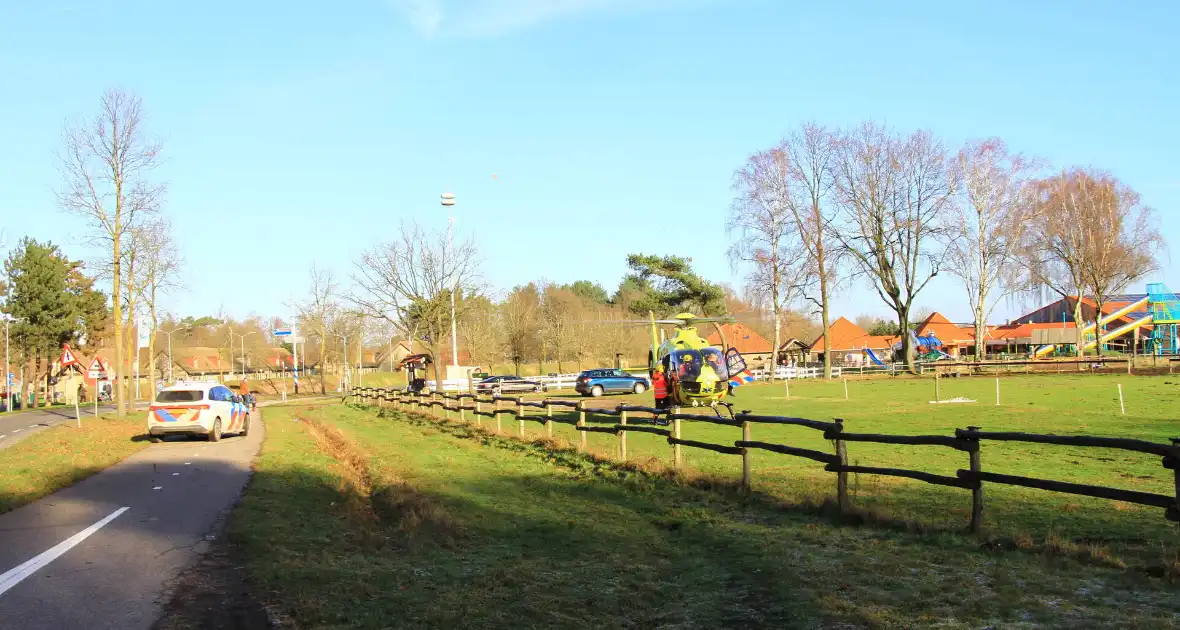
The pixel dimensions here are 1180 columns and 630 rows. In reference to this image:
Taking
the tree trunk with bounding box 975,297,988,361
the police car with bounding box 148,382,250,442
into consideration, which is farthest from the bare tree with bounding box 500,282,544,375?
the police car with bounding box 148,382,250,442

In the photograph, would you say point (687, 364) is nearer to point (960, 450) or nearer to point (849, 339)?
point (960, 450)

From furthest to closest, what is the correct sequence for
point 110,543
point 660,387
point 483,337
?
point 483,337
point 660,387
point 110,543

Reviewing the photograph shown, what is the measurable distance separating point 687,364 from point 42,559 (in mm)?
14088

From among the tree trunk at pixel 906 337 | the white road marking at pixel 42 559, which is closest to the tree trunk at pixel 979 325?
the tree trunk at pixel 906 337

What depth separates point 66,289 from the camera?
63.2 m

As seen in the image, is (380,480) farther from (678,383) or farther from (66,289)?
(66,289)

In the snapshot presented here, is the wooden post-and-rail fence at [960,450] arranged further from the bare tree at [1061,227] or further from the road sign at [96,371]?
the bare tree at [1061,227]

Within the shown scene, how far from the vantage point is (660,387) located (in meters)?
21.4

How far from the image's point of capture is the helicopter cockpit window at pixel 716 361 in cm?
2039

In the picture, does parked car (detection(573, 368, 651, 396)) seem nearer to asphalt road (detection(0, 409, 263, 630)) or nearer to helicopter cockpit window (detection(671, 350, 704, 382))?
helicopter cockpit window (detection(671, 350, 704, 382))

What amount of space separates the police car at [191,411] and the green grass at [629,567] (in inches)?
423

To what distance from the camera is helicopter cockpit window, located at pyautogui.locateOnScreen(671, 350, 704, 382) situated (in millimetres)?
20109

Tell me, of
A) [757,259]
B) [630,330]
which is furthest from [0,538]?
[630,330]

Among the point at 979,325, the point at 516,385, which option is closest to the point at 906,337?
the point at 979,325
